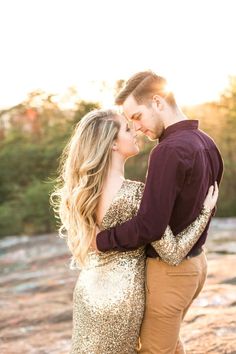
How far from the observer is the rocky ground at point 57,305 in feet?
15.8

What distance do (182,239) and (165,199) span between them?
0.24m

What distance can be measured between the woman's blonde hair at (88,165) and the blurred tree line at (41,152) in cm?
1127

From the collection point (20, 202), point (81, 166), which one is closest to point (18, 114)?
point (20, 202)

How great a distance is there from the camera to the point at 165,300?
274 centimetres

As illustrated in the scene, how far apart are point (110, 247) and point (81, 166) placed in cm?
37

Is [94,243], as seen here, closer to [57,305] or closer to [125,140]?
[125,140]

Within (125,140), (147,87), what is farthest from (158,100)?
(125,140)

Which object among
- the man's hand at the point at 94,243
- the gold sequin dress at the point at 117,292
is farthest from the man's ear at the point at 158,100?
the man's hand at the point at 94,243

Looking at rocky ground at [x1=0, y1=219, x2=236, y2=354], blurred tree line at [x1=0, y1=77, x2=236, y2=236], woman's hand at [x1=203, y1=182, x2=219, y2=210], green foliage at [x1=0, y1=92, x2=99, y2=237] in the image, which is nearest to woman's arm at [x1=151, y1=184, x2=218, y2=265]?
woman's hand at [x1=203, y1=182, x2=219, y2=210]

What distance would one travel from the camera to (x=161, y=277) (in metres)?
2.75

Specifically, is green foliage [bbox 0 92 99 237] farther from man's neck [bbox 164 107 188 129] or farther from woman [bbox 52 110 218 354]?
man's neck [bbox 164 107 188 129]

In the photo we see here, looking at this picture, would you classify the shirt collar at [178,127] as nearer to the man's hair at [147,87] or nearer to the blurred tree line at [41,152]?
the man's hair at [147,87]

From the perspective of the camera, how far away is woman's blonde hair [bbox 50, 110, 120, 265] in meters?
2.83

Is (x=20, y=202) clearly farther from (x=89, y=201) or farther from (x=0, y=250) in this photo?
(x=89, y=201)
